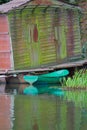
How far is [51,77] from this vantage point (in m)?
21.9

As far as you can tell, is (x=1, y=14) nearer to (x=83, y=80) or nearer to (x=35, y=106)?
(x=83, y=80)

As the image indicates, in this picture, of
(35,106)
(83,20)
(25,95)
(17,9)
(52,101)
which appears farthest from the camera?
(83,20)

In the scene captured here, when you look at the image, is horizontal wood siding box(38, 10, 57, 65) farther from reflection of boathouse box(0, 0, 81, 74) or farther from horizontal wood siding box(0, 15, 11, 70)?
horizontal wood siding box(0, 15, 11, 70)

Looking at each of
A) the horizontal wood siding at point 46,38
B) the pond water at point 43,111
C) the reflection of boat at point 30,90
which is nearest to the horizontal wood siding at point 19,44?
the horizontal wood siding at point 46,38

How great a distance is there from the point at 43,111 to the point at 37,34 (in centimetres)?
995

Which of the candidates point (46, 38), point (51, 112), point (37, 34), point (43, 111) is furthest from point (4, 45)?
point (51, 112)

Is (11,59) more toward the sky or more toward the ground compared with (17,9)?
more toward the ground

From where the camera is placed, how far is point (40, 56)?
2319 cm

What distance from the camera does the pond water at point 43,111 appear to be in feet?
37.4

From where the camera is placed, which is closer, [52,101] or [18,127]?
[18,127]

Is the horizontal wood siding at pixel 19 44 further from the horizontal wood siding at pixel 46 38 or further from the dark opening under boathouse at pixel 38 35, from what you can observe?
the horizontal wood siding at pixel 46 38

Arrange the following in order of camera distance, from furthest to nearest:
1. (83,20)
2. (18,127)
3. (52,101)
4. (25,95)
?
(83,20)
(25,95)
(52,101)
(18,127)

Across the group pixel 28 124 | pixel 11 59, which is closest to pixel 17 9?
pixel 11 59

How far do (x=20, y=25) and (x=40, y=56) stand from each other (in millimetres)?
1739
